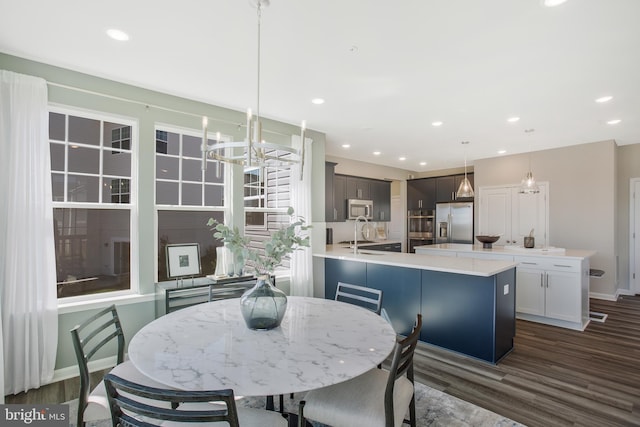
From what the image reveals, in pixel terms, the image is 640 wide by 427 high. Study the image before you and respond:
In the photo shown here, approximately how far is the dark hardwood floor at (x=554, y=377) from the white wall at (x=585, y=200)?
182 centimetres

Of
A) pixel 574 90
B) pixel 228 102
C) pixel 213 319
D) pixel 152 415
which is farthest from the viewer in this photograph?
pixel 228 102

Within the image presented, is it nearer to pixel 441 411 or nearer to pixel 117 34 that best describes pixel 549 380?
pixel 441 411

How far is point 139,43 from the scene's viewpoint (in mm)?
2402

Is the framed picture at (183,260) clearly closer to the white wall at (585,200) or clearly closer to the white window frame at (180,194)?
the white window frame at (180,194)

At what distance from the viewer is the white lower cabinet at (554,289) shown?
4.09m

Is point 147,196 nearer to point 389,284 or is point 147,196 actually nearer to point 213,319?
point 213,319

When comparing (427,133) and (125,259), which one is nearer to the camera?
(125,259)

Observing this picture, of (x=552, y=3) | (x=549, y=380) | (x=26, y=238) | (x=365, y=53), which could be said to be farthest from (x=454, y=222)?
(x=26, y=238)

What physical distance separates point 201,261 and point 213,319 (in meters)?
1.75

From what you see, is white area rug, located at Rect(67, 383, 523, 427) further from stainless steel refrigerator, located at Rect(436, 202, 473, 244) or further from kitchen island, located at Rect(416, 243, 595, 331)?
stainless steel refrigerator, located at Rect(436, 202, 473, 244)

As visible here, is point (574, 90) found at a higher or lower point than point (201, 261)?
higher

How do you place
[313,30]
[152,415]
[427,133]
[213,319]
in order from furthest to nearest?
[427,133] → [313,30] → [213,319] → [152,415]

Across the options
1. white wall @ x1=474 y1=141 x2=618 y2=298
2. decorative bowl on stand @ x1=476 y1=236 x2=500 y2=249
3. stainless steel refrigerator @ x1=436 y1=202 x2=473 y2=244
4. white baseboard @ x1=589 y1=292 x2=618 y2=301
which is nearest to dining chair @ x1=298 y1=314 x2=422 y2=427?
decorative bowl on stand @ x1=476 y1=236 x2=500 y2=249

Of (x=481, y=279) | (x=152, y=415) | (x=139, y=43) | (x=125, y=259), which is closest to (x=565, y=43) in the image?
(x=481, y=279)
